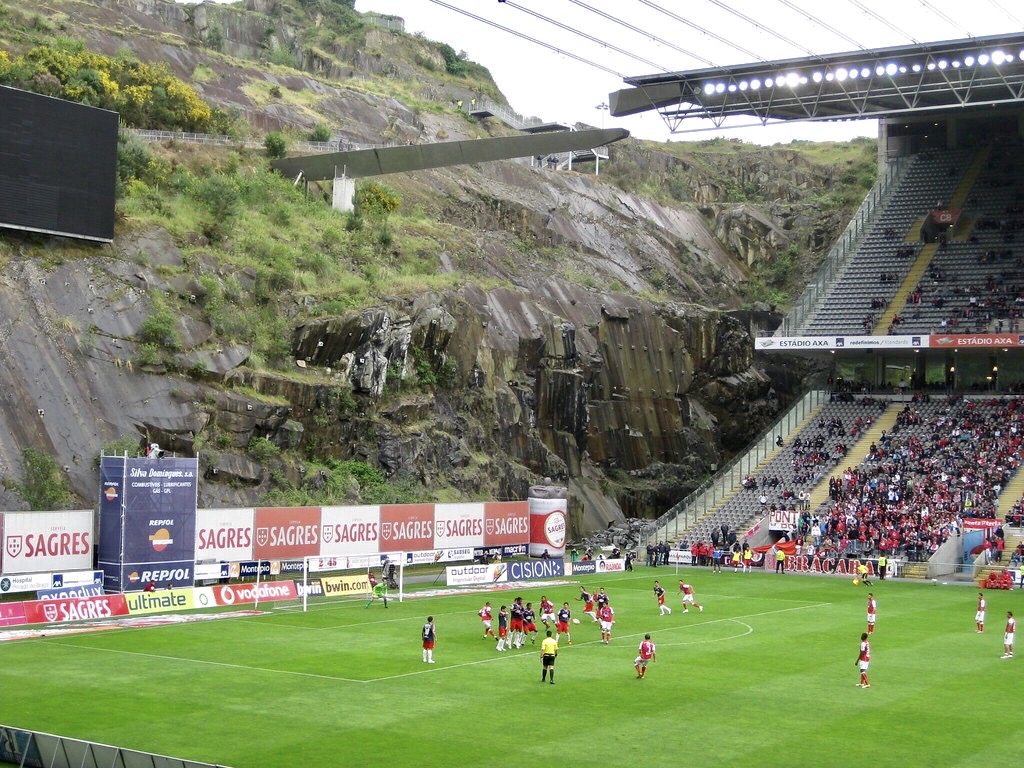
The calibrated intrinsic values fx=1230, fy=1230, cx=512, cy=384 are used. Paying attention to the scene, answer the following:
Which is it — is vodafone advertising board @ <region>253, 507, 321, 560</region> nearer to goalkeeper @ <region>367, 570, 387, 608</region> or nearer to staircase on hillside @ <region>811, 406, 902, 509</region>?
goalkeeper @ <region>367, 570, 387, 608</region>

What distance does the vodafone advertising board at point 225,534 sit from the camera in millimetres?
52500

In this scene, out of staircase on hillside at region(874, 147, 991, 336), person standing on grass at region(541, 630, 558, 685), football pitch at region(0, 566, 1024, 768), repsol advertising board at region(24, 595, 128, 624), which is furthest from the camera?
staircase on hillside at region(874, 147, 991, 336)

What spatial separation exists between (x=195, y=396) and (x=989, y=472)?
145 feet

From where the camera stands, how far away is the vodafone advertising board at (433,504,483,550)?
2485 inches

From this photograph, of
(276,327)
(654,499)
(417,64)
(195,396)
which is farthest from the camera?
(417,64)

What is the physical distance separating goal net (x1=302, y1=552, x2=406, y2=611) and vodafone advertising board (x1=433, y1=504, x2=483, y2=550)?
4.02 meters

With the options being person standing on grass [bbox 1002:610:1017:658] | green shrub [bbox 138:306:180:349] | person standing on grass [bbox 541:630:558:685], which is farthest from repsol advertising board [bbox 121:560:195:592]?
person standing on grass [bbox 1002:610:1017:658]

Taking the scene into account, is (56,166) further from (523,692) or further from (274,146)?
(523,692)

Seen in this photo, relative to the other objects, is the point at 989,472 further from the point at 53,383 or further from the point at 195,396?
the point at 53,383

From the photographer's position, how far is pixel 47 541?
156ft

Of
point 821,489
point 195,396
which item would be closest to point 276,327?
point 195,396

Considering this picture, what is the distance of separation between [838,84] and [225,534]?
45008 millimetres

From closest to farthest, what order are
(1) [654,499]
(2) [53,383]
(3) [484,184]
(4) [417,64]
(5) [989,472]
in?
(2) [53,383]
(5) [989,472]
(1) [654,499]
(3) [484,184]
(4) [417,64]

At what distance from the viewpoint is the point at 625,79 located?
245 feet
